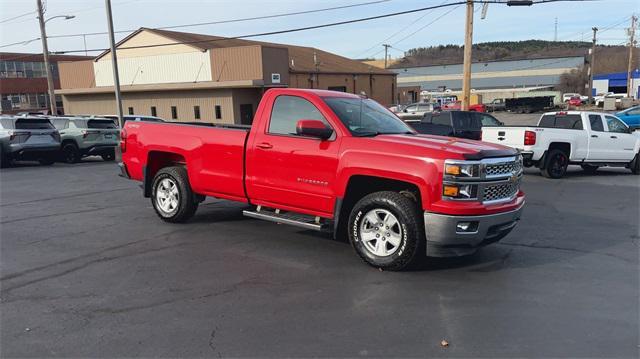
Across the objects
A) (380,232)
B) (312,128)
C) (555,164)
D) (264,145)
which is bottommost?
(555,164)

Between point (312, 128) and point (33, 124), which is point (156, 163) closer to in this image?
point (312, 128)

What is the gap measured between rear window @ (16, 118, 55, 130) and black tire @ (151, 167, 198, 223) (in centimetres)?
1119

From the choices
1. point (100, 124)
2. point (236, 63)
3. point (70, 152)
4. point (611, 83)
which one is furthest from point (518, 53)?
point (70, 152)

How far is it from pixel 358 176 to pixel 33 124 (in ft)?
49.0

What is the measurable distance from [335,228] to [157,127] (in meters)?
3.54

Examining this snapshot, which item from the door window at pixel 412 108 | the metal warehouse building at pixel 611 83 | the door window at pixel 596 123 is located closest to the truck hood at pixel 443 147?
the door window at pixel 596 123

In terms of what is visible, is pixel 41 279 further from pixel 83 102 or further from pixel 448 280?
pixel 83 102

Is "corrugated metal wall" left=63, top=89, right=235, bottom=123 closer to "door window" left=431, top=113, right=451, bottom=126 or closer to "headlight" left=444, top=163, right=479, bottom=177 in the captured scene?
"door window" left=431, top=113, right=451, bottom=126

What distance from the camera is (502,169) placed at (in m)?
5.62

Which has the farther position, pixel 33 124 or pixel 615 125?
pixel 33 124

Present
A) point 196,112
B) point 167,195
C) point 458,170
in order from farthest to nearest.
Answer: point 196,112 < point 167,195 < point 458,170

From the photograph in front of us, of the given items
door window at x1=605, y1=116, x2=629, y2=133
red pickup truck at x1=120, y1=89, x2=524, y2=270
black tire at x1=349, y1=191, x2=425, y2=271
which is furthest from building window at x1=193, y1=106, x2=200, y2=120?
black tire at x1=349, y1=191, x2=425, y2=271

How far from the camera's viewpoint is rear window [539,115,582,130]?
45.6ft

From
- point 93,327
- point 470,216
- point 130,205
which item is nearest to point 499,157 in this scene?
point 470,216
